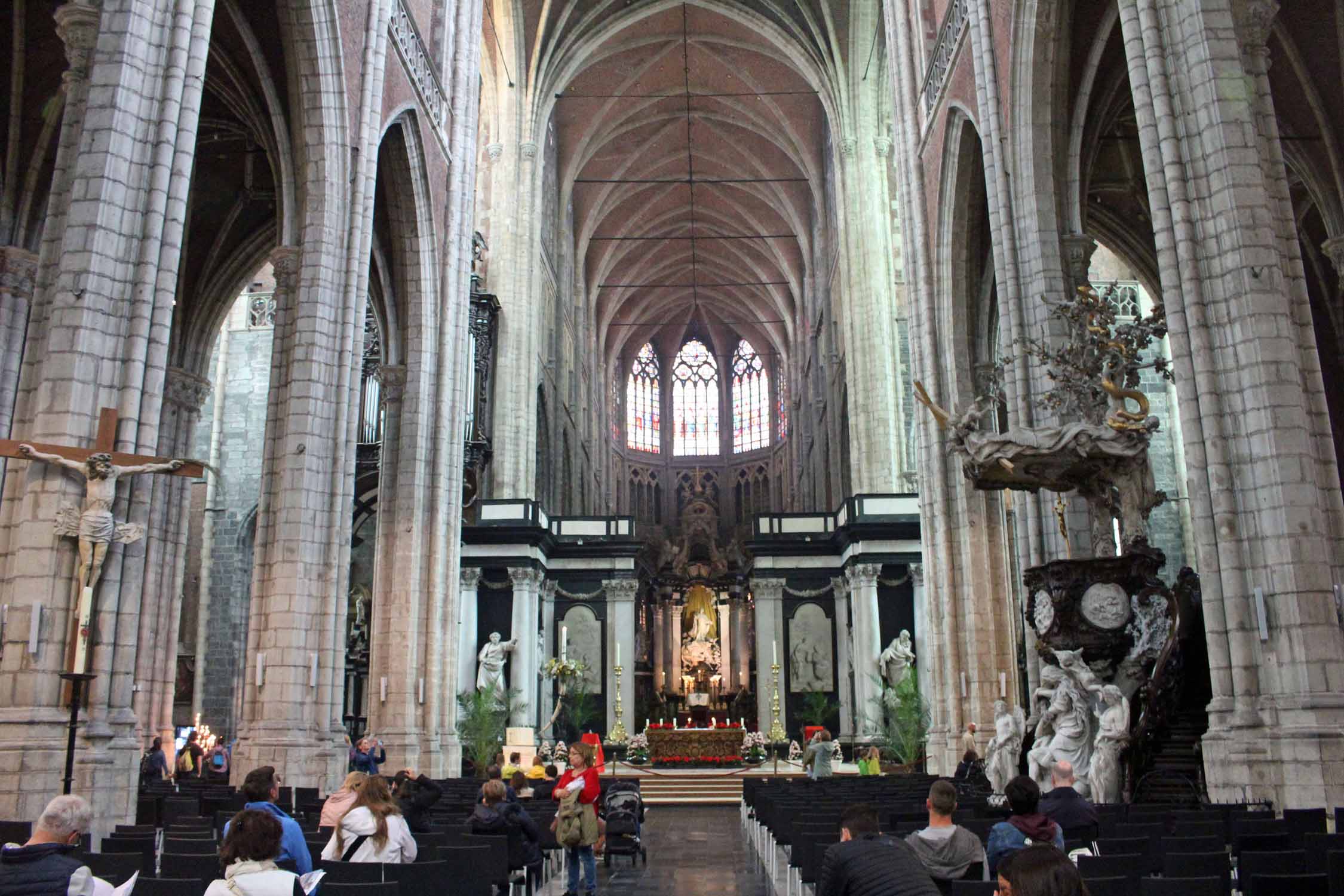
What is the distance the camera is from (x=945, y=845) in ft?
16.9

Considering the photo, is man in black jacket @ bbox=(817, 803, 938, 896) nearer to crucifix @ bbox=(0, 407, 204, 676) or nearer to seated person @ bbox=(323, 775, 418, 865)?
seated person @ bbox=(323, 775, 418, 865)

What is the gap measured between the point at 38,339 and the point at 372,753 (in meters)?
7.12

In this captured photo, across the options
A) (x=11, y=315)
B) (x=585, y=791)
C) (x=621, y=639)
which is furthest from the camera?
(x=621, y=639)

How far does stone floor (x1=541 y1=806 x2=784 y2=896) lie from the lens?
1005 cm

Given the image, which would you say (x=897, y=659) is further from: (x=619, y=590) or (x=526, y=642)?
(x=526, y=642)

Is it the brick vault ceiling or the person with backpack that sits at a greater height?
the brick vault ceiling

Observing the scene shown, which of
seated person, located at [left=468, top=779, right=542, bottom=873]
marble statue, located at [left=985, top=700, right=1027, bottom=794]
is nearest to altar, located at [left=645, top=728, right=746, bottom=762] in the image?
marble statue, located at [left=985, top=700, right=1027, bottom=794]

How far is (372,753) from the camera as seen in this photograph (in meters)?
14.4

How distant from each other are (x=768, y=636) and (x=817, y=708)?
12.9 ft

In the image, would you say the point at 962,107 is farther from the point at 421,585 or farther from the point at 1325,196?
the point at 421,585

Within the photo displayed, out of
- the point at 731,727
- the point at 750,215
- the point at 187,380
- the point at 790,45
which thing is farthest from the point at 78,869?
the point at 750,215

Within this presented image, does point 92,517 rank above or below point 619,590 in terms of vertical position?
below

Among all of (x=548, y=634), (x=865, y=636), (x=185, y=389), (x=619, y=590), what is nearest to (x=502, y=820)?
(x=185, y=389)

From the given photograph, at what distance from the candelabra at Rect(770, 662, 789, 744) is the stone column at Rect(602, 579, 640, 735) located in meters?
3.95
